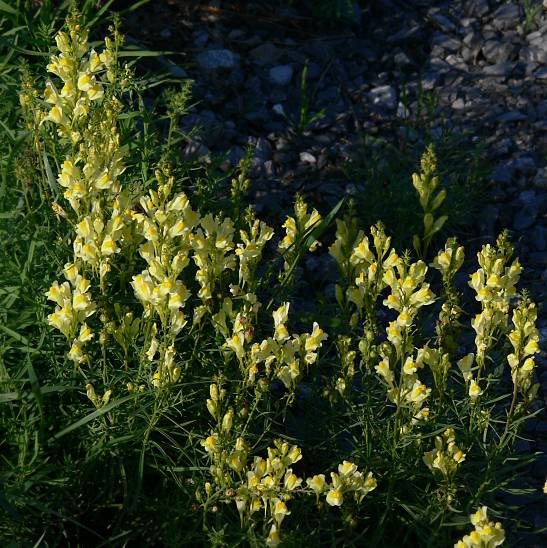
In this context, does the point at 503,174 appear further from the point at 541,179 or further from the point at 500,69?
the point at 500,69

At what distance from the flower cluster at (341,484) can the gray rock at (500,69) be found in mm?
3280

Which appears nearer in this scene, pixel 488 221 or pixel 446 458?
pixel 446 458

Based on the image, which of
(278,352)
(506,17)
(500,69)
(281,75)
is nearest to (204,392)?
(278,352)

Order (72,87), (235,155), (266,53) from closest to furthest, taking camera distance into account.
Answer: (72,87) < (235,155) < (266,53)

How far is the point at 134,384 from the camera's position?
118 inches

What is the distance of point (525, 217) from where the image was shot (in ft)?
14.9

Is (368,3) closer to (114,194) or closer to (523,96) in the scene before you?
(523,96)

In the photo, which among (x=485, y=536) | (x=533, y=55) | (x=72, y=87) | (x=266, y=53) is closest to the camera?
(x=485, y=536)

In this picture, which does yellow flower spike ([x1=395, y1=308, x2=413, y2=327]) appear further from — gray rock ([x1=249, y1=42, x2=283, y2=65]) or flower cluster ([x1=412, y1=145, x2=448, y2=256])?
gray rock ([x1=249, y1=42, x2=283, y2=65])

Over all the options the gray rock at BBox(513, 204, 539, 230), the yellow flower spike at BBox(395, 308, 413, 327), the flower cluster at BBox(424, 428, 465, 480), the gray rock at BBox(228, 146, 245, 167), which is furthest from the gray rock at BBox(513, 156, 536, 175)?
the flower cluster at BBox(424, 428, 465, 480)

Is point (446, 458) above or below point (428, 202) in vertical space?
above

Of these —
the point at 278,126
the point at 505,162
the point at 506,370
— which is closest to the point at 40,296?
the point at 506,370

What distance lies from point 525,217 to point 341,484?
2233mm

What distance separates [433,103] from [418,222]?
30.4 inches
